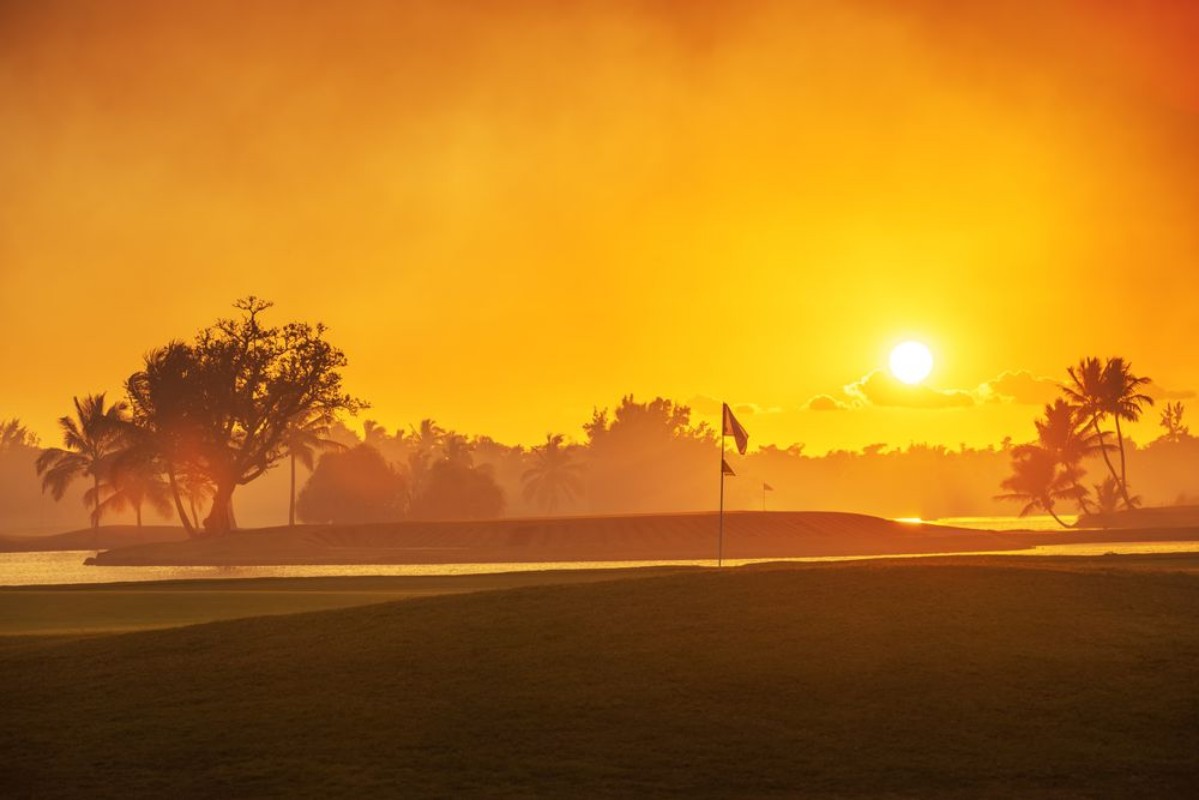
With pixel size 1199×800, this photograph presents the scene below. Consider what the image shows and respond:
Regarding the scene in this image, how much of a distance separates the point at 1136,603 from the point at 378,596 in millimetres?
24353

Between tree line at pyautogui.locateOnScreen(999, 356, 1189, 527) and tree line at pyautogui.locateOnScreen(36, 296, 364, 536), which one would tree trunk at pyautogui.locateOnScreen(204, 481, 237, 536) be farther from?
tree line at pyautogui.locateOnScreen(999, 356, 1189, 527)

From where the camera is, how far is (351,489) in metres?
145

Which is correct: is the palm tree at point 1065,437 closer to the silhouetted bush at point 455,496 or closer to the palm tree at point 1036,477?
the palm tree at point 1036,477

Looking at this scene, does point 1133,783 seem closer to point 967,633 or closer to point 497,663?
point 967,633

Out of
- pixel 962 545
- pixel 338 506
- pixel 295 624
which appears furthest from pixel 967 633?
pixel 338 506

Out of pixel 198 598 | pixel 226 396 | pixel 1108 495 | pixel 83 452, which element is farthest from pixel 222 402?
pixel 1108 495

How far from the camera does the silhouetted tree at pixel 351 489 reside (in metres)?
146

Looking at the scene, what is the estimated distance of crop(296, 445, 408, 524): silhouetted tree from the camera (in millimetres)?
145625

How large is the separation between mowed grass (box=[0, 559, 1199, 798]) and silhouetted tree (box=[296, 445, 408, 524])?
399 ft

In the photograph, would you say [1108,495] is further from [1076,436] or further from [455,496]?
[455,496]

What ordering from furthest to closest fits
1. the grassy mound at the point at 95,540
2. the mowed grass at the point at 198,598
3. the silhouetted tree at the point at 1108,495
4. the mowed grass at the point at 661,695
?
the silhouetted tree at the point at 1108,495, the grassy mound at the point at 95,540, the mowed grass at the point at 198,598, the mowed grass at the point at 661,695

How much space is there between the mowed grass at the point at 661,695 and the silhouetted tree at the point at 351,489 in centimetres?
12147

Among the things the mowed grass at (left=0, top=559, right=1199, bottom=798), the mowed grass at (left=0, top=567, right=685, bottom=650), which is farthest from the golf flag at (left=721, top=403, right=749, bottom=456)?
the mowed grass at (left=0, top=559, right=1199, bottom=798)

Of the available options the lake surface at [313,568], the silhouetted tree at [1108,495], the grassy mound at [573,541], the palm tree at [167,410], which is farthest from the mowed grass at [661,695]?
the silhouetted tree at [1108,495]
